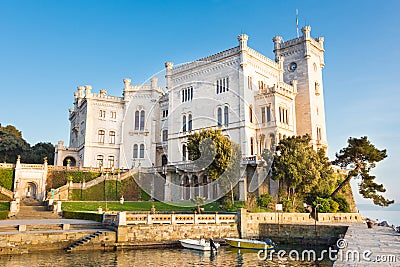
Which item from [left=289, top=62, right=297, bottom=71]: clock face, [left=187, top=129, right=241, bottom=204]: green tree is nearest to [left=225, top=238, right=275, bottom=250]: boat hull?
[left=187, top=129, right=241, bottom=204]: green tree

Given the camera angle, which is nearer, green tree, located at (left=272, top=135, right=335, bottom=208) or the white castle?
green tree, located at (left=272, top=135, right=335, bottom=208)

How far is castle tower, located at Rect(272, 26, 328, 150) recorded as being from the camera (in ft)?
147

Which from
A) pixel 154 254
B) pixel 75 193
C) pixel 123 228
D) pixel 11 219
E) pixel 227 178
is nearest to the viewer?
pixel 154 254

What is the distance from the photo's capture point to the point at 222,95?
1639 inches

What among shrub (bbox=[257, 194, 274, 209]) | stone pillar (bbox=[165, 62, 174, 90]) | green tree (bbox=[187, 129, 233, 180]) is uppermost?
stone pillar (bbox=[165, 62, 174, 90])

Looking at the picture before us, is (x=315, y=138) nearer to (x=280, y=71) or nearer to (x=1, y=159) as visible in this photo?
(x=280, y=71)

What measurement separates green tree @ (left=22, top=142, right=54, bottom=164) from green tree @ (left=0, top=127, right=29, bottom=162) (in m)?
1.22

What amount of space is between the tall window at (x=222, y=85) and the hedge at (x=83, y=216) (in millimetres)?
21536

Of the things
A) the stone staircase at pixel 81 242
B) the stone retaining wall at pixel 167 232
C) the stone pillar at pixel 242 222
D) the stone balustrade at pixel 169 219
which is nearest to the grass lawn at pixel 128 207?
the stone pillar at pixel 242 222

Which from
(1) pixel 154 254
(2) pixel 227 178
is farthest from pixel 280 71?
(1) pixel 154 254

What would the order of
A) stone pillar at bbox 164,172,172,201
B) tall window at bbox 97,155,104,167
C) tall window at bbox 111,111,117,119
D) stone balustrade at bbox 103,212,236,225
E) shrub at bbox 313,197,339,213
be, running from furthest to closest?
1. tall window at bbox 111,111,117,119
2. tall window at bbox 97,155,104,167
3. stone pillar at bbox 164,172,172,201
4. shrub at bbox 313,197,339,213
5. stone balustrade at bbox 103,212,236,225

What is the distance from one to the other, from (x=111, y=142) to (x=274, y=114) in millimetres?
25417

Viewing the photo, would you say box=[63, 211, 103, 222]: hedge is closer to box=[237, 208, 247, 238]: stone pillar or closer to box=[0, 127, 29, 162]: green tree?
box=[237, 208, 247, 238]: stone pillar

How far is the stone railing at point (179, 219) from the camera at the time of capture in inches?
931
